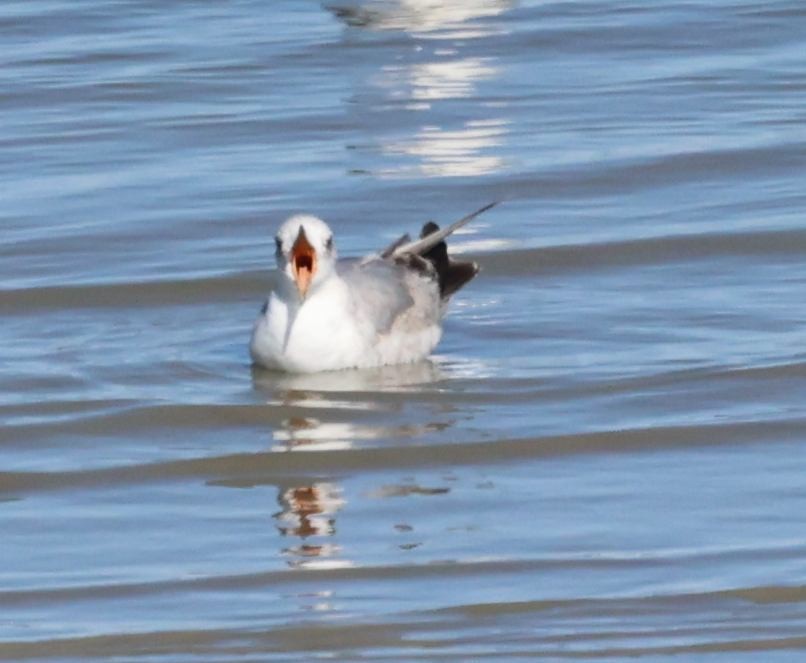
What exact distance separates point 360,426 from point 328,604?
2.44 m

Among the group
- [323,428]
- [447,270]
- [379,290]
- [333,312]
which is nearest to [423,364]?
[379,290]

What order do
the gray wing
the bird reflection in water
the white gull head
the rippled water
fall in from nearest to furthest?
the rippled water < the bird reflection in water < the white gull head < the gray wing

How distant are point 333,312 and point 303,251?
39 cm

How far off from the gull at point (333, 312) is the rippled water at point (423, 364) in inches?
5.7

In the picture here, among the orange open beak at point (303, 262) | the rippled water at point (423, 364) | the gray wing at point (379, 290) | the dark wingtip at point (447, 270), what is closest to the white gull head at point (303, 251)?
the orange open beak at point (303, 262)

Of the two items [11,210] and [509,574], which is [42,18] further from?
[509,574]

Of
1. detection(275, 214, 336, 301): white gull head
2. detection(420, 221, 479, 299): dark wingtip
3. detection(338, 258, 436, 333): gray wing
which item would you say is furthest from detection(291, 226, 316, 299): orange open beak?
detection(420, 221, 479, 299): dark wingtip

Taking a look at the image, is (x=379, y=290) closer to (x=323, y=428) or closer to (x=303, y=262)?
(x=303, y=262)

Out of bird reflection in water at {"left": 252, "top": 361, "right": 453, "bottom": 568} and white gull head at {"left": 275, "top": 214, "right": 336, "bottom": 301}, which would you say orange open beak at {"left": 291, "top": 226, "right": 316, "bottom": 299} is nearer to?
white gull head at {"left": 275, "top": 214, "right": 336, "bottom": 301}

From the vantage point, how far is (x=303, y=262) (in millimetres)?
10391

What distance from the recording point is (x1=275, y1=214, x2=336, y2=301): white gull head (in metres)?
10.3

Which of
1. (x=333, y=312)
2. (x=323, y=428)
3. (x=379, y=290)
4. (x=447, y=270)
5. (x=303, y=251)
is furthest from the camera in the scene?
(x=447, y=270)

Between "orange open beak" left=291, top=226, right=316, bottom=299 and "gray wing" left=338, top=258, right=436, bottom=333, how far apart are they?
401mm

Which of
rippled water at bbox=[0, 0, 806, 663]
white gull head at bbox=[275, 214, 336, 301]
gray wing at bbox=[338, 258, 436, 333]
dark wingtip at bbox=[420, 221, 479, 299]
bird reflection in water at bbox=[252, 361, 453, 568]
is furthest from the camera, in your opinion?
dark wingtip at bbox=[420, 221, 479, 299]
